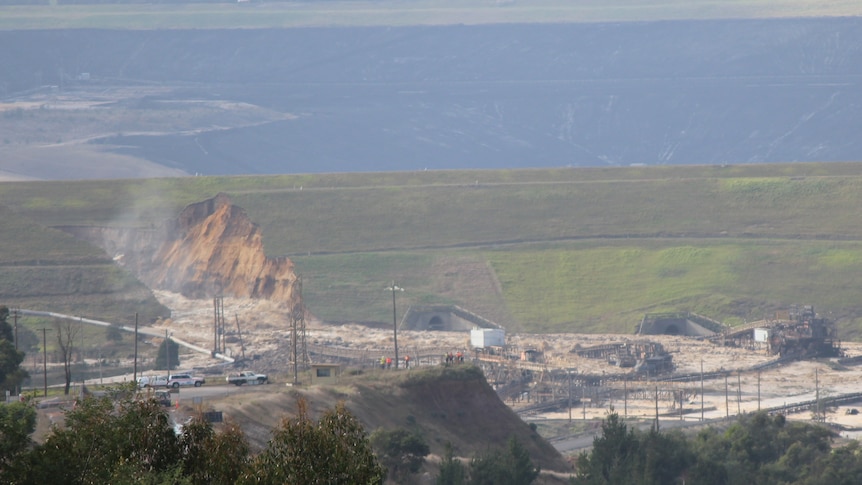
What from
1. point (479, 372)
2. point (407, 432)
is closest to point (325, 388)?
point (407, 432)

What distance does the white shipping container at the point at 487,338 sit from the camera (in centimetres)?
9019

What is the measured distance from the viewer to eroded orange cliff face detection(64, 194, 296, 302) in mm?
105188

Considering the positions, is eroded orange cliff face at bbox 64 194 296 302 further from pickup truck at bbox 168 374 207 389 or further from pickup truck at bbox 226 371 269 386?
pickup truck at bbox 168 374 207 389

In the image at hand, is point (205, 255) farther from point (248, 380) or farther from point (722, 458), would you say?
point (722, 458)

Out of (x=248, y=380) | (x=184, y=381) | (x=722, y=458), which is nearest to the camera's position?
(x=722, y=458)

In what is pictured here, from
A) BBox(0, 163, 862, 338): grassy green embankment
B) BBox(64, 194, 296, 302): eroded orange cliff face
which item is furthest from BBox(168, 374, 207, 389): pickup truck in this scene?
BBox(64, 194, 296, 302): eroded orange cliff face

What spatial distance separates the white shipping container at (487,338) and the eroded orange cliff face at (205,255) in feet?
47.9

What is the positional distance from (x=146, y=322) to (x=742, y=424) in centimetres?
4184

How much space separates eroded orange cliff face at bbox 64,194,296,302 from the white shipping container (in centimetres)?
1461

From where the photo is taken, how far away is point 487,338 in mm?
90438

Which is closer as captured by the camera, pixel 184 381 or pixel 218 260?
pixel 184 381

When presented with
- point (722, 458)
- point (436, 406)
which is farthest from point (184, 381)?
point (722, 458)

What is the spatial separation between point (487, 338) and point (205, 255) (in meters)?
25.8

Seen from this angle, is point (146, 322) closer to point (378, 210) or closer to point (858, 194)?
point (378, 210)
